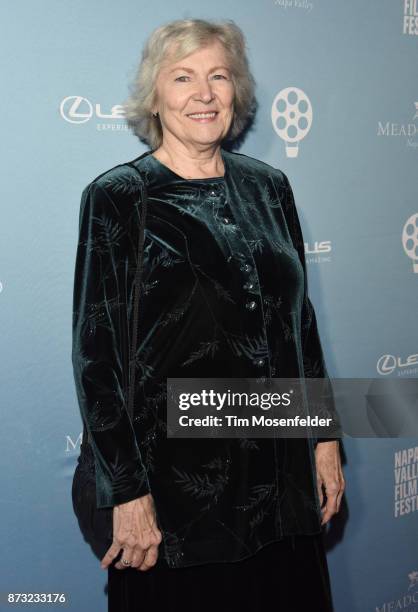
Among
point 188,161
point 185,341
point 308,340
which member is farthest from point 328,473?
point 188,161

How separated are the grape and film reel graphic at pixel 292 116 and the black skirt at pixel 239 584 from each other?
41.5 inches

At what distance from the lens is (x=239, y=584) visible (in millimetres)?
1607

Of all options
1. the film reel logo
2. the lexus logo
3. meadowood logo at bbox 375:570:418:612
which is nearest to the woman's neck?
the lexus logo

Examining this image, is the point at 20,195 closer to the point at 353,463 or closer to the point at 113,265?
the point at 113,265

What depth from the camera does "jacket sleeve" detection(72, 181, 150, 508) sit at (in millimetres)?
1432

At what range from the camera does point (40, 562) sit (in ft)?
6.38

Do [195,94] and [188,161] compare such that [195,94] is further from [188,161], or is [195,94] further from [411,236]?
[411,236]

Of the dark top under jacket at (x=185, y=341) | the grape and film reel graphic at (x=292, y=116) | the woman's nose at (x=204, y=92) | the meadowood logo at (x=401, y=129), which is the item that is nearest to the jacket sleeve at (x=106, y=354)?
the dark top under jacket at (x=185, y=341)

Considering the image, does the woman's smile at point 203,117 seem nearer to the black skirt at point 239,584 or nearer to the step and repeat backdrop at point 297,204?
the step and repeat backdrop at point 297,204

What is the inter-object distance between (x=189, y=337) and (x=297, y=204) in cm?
73

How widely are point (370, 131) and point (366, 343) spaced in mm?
636

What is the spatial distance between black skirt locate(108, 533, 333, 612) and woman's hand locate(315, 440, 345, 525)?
0.09 meters

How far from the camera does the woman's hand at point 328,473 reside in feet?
5.83

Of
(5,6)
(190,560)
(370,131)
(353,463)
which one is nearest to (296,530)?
(190,560)
